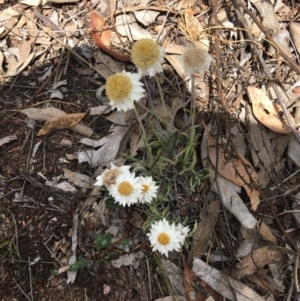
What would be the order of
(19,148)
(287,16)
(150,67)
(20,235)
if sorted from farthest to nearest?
(287,16) → (19,148) → (20,235) → (150,67)

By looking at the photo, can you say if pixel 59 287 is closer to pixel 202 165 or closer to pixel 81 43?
pixel 202 165

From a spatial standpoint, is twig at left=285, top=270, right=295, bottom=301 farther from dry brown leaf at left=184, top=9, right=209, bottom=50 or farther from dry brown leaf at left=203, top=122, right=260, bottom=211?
dry brown leaf at left=184, top=9, right=209, bottom=50

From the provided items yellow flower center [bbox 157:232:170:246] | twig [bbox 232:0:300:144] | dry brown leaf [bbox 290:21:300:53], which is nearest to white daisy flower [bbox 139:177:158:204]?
yellow flower center [bbox 157:232:170:246]

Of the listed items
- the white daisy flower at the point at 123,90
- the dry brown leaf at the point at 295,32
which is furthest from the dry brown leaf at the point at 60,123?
the dry brown leaf at the point at 295,32

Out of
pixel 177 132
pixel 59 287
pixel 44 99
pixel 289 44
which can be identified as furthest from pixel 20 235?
pixel 289 44

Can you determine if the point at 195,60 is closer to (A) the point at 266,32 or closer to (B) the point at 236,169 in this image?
(B) the point at 236,169

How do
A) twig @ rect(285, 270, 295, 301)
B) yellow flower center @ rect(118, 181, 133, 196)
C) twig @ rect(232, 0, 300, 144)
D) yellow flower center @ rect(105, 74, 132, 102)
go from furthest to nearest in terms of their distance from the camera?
twig @ rect(232, 0, 300, 144)
twig @ rect(285, 270, 295, 301)
yellow flower center @ rect(118, 181, 133, 196)
yellow flower center @ rect(105, 74, 132, 102)

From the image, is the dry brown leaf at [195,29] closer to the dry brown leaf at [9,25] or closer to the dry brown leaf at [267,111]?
the dry brown leaf at [267,111]
